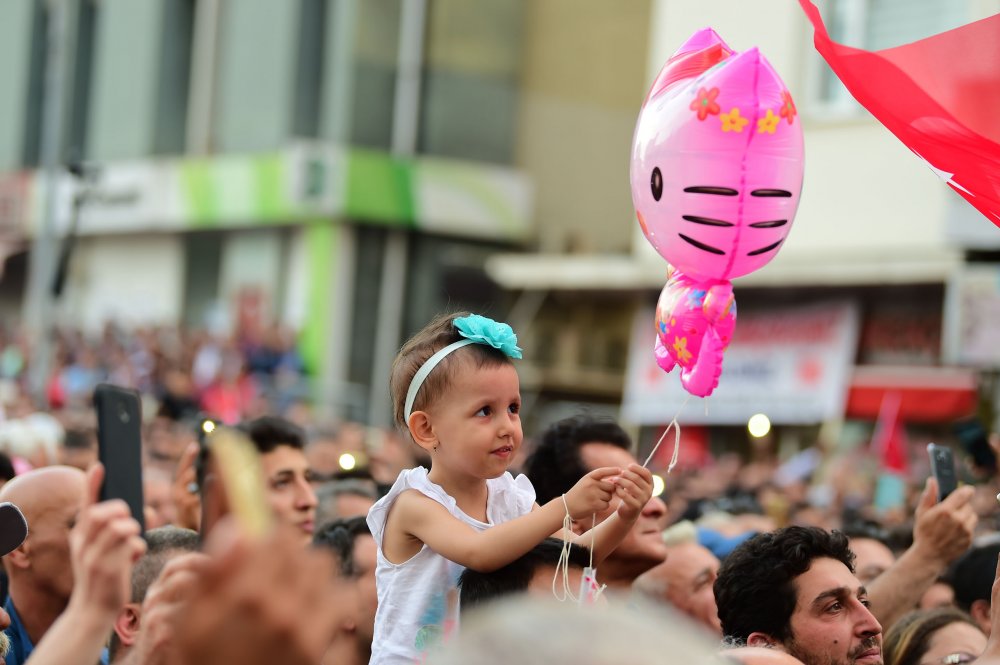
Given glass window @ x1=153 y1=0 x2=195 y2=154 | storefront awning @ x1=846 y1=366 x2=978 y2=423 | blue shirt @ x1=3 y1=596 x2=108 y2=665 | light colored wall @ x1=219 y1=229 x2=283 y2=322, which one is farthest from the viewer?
glass window @ x1=153 y1=0 x2=195 y2=154

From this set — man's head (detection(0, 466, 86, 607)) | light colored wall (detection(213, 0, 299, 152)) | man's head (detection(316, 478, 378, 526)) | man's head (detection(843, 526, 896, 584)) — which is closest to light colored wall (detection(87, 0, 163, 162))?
light colored wall (detection(213, 0, 299, 152))

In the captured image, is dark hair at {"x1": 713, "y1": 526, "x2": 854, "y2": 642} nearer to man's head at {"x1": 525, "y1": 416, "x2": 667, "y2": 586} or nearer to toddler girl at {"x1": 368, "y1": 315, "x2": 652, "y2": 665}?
toddler girl at {"x1": 368, "y1": 315, "x2": 652, "y2": 665}

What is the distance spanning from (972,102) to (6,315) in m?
26.4

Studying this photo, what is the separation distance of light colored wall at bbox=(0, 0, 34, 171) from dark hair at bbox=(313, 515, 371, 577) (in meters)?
24.7

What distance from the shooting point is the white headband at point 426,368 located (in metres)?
3.87

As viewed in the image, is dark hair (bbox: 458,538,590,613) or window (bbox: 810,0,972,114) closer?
dark hair (bbox: 458,538,590,613)

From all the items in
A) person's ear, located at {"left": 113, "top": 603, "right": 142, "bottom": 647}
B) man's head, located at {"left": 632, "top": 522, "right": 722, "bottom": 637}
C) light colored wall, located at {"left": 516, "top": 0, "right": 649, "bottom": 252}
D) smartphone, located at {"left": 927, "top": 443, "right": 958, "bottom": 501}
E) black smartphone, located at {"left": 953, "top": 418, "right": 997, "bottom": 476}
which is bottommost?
man's head, located at {"left": 632, "top": 522, "right": 722, "bottom": 637}

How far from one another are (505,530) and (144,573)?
48.1 inches

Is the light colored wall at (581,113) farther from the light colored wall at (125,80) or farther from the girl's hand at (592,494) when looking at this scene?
the girl's hand at (592,494)

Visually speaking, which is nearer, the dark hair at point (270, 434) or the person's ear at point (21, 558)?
the person's ear at point (21, 558)

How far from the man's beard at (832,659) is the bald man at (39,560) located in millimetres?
2127

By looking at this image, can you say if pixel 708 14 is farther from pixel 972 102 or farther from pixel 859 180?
pixel 972 102

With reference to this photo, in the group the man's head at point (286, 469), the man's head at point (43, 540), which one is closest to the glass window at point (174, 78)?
the man's head at point (286, 469)

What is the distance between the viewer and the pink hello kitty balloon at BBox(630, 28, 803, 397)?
414 centimetres
